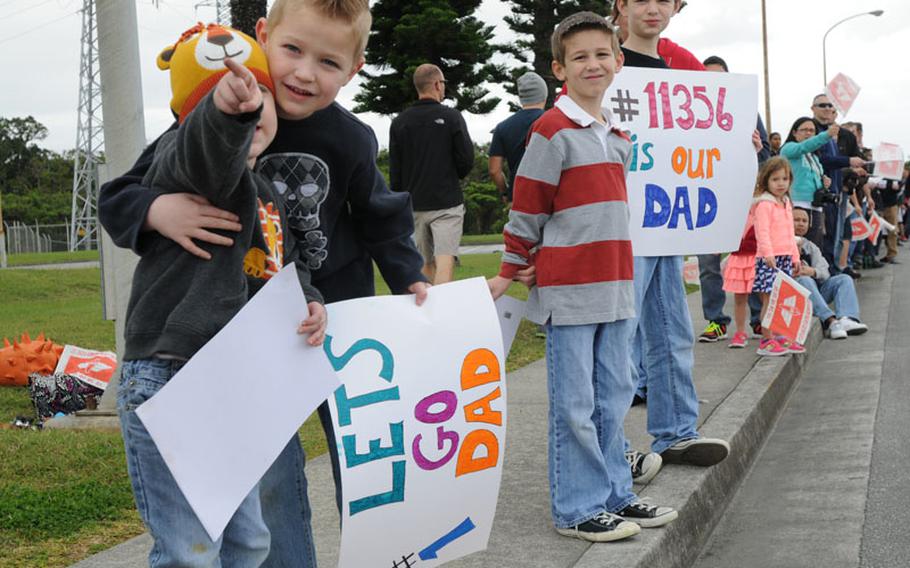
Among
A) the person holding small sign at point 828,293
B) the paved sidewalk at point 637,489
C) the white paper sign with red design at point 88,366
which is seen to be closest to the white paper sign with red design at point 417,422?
the paved sidewalk at point 637,489

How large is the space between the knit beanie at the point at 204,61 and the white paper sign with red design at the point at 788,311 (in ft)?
20.2

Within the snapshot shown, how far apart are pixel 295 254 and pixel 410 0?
29969mm

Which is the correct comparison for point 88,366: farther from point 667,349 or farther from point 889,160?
point 889,160

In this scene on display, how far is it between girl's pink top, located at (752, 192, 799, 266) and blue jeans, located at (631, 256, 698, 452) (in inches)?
149

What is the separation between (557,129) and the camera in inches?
148

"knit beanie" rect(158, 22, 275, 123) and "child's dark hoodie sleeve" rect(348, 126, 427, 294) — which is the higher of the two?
"knit beanie" rect(158, 22, 275, 123)

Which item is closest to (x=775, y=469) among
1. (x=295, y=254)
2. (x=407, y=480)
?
(x=407, y=480)

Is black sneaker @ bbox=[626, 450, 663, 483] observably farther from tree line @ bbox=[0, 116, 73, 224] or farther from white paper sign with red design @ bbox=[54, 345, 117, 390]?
tree line @ bbox=[0, 116, 73, 224]

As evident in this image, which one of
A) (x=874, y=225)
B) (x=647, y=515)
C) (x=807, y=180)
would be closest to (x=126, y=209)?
(x=647, y=515)

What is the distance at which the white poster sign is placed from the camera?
2.24 meters

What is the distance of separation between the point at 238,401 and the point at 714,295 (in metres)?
7.37

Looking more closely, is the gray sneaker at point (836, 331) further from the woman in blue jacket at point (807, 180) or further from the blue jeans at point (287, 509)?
the blue jeans at point (287, 509)

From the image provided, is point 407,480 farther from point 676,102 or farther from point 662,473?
point 676,102

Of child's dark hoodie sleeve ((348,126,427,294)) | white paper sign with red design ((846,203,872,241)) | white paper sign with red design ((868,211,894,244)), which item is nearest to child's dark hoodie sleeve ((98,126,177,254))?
child's dark hoodie sleeve ((348,126,427,294))
